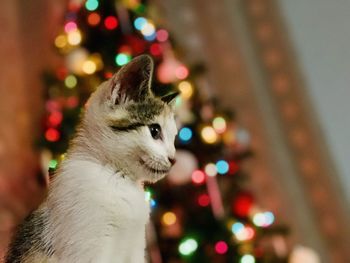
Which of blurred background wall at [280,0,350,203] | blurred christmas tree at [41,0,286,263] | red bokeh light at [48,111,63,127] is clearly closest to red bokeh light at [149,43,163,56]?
blurred christmas tree at [41,0,286,263]

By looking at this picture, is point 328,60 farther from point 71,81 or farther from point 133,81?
point 133,81

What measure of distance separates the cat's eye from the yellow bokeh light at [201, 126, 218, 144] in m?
1.01

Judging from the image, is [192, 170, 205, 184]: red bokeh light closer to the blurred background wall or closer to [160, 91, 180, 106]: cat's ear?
the blurred background wall

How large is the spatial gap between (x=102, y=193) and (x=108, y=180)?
0.04ft

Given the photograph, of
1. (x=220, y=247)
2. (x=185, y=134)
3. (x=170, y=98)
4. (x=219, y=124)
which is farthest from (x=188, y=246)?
(x=170, y=98)

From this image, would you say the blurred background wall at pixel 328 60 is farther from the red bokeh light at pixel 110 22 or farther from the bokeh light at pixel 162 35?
the red bokeh light at pixel 110 22

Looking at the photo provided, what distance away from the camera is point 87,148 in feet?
1.22

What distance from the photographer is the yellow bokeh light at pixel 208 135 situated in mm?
1418

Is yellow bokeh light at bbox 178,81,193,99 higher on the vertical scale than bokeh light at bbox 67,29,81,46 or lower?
lower

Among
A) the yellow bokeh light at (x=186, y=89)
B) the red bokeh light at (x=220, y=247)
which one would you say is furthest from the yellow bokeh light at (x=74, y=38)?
the red bokeh light at (x=220, y=247)

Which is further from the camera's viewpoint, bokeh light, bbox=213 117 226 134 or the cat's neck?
bokeh light, bbox=213 117 226 134

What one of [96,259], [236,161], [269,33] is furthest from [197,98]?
[96,259]

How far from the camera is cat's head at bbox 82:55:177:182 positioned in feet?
1.23

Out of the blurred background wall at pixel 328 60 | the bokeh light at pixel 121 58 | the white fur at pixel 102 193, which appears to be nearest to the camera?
the white fur at pixel 102 193
